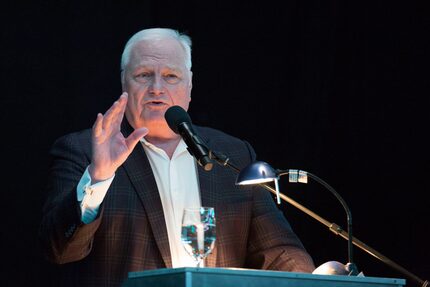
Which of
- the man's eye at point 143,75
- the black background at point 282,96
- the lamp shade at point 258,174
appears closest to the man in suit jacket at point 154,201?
the man's eye at point 143,75

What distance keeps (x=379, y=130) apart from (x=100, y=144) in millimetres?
1850

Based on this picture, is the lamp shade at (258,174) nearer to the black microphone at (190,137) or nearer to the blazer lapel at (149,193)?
the black microphone at (190,137)

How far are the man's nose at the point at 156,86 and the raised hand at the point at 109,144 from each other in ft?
2.04

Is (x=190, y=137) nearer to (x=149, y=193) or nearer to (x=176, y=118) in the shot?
(x=176, y=118)

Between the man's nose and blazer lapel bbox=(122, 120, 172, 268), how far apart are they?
0.24 meters

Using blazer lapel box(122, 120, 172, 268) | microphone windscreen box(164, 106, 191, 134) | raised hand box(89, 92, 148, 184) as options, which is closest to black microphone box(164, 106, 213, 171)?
microphone windscreen box(164, 106, 191, 134)

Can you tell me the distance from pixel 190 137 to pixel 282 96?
6.16 feet

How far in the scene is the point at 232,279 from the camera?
2223mm

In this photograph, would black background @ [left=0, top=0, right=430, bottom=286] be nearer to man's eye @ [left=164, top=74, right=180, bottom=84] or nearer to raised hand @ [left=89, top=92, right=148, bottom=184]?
man's eye @ [left=164, top=74, right=180, bottom=84]

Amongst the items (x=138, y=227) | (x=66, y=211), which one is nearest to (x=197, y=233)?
(x=66, y=211)

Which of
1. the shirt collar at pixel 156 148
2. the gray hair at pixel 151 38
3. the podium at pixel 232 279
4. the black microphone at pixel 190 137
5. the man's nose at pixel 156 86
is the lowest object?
the podium at pixel 232 279

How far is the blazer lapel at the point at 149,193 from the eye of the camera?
3.19m

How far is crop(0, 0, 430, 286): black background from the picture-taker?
3977 mm

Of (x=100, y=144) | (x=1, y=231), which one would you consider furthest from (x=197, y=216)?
(x=1, y=231)
